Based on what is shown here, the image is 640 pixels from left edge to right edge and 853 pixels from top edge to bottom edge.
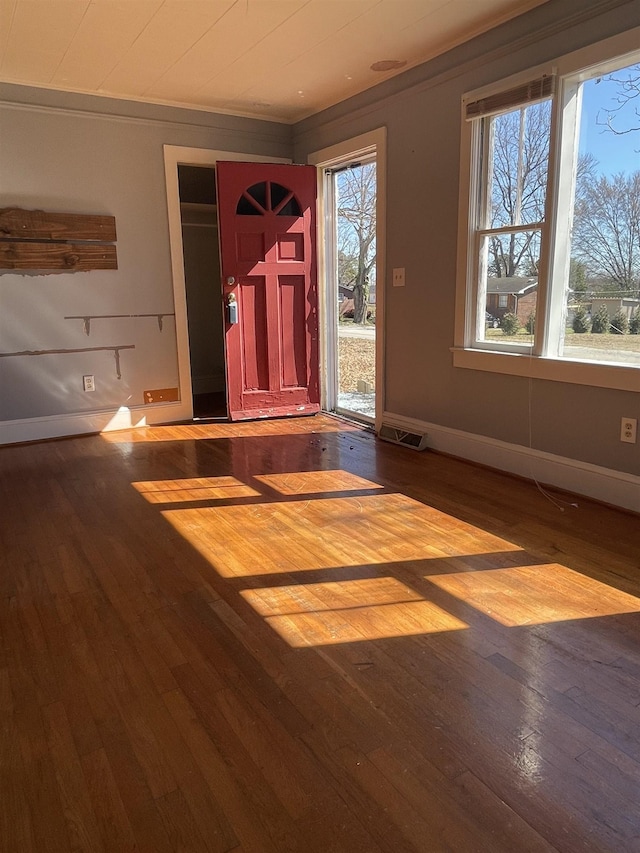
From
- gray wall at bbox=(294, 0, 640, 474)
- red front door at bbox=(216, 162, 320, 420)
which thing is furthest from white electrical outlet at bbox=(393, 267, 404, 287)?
red front door at bbox=(216, 162, 320, 420)

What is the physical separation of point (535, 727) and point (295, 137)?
511 cm

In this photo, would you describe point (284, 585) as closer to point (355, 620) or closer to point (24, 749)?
point (355, 620)

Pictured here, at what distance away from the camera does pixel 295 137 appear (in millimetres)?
5301

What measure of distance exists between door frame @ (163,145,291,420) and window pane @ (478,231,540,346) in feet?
8.38

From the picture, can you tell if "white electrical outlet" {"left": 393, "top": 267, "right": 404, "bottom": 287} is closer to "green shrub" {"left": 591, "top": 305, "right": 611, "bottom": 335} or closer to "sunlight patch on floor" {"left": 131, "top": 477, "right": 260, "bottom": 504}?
"green shrub" {"left": 591, "top": 305, "right": 611, "bottom": 335}

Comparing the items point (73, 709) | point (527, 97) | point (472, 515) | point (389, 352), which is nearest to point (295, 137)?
point (389, 352)

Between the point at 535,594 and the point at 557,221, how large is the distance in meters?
2.02

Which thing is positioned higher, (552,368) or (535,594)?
(552,368)

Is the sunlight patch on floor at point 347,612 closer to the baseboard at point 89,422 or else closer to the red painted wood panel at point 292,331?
the baseboard at point 89,422

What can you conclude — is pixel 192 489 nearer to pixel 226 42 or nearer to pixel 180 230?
pixel 180 230

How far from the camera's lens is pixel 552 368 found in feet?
10.7

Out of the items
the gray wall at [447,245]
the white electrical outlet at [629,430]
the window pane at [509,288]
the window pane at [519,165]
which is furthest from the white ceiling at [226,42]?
the white electrical outlet at [629,430]

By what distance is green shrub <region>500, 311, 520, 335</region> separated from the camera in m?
3.52

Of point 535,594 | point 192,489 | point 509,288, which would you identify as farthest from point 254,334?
point 535,594
